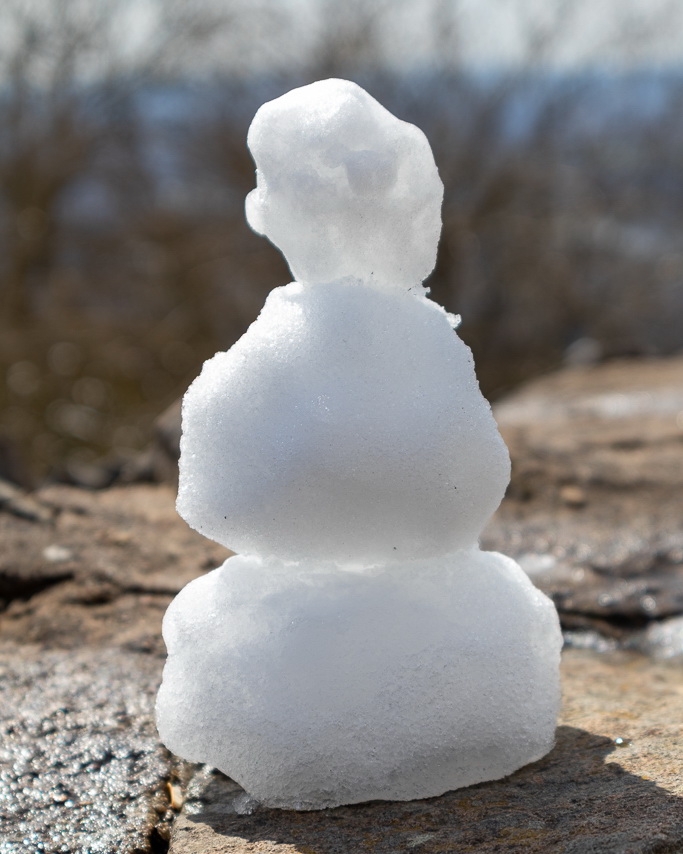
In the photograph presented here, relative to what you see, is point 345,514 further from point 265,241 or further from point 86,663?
point 265,241

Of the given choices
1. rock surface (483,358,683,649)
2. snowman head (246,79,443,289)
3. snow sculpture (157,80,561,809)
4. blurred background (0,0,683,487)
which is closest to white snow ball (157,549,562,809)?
snow sculpture (157,80,561,809)

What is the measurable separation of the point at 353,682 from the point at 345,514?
26cm

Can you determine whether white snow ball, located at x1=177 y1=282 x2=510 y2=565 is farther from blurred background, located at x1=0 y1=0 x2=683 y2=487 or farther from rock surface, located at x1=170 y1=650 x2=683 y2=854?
blurred background, located at x1=0 y1=0 x2=683 y2=487

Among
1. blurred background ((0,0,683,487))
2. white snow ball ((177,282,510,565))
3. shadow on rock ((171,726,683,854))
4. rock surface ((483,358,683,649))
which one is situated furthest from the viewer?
blurred background ((0,0,683,487))

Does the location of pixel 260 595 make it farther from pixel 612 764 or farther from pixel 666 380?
pixel 666 380

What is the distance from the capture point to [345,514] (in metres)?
1.48

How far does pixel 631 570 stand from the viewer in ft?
9.37

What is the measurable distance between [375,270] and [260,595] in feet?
1.89

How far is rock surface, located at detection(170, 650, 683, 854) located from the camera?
136 cm

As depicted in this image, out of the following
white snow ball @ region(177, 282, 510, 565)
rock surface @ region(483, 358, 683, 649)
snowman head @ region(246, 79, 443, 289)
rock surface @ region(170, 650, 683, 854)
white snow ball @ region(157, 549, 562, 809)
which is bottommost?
rock surface @ region(483, 358, 683, 649)

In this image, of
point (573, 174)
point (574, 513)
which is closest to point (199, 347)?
point (573, 174)

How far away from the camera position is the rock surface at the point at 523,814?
136 centimetres

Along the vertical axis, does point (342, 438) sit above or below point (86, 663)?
above

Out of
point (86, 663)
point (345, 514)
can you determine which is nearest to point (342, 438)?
point (345, 514)
